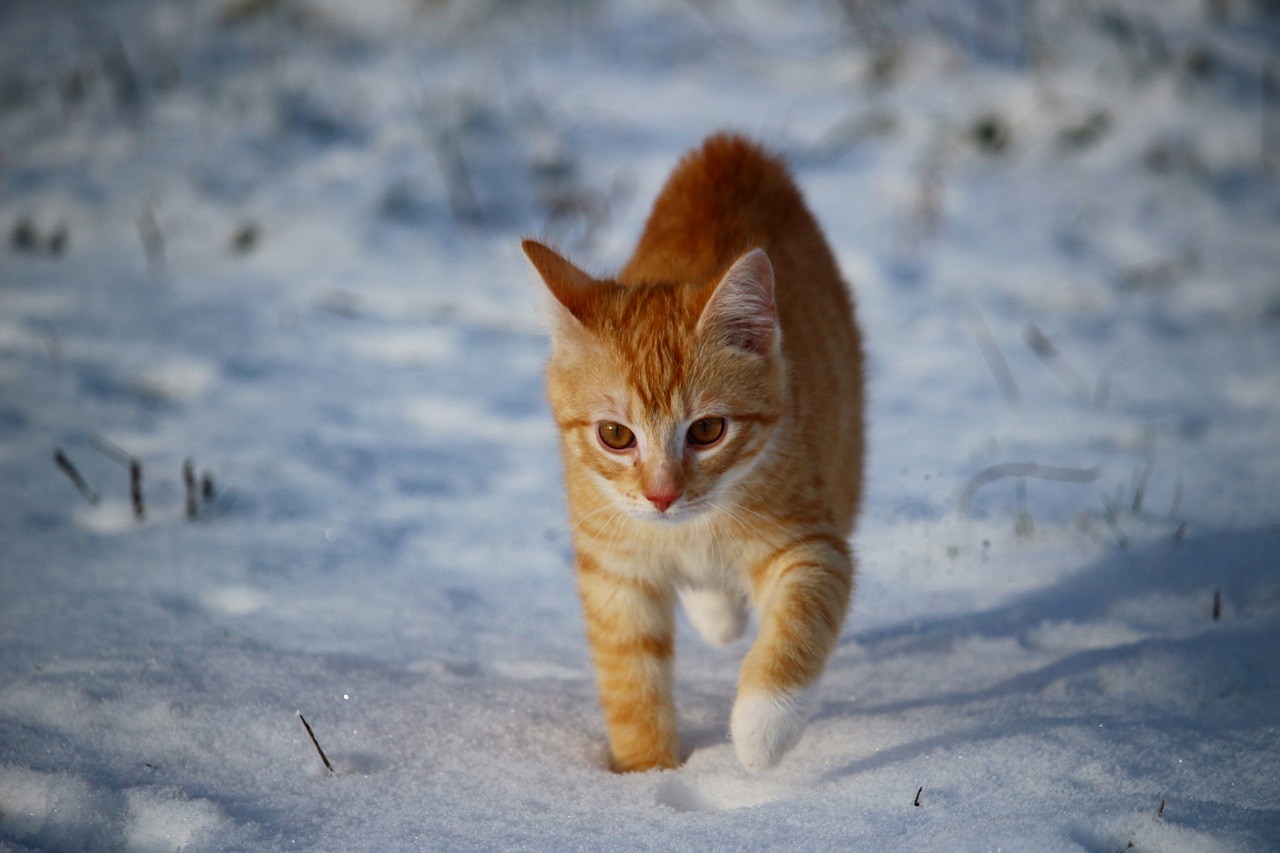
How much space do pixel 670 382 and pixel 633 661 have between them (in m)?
0.59

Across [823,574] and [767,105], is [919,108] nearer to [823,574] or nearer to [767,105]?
[767,105]

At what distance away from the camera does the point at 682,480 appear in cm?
205

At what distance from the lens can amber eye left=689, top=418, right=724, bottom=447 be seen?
213cm

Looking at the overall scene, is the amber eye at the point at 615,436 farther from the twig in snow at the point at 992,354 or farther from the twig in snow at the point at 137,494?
the twig in snow at the point at 992,354

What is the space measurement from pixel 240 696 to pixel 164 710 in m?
0.14

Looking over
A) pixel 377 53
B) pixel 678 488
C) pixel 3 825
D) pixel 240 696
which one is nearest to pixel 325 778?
pixel 240 696

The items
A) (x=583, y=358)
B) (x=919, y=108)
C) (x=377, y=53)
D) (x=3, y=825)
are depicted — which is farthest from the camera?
(x=377, y=53)

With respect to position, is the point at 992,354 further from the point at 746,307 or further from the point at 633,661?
the point at 633,661

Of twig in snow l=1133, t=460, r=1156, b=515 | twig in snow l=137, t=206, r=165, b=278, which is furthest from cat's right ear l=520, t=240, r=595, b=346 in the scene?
twig in snow l=137, t=206, r=165, b=278

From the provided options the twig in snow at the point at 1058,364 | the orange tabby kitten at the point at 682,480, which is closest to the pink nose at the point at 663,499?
the orange tabby kitten at the point at 682,480

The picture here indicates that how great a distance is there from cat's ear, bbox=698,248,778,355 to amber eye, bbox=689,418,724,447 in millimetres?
187

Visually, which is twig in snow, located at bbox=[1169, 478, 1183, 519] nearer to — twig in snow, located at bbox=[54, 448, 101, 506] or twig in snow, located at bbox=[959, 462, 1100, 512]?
twig in snow, located at bbox=[959, 462, 1100, 512]

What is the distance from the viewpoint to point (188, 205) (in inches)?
203

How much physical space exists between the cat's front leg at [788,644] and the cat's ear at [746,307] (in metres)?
0.46
